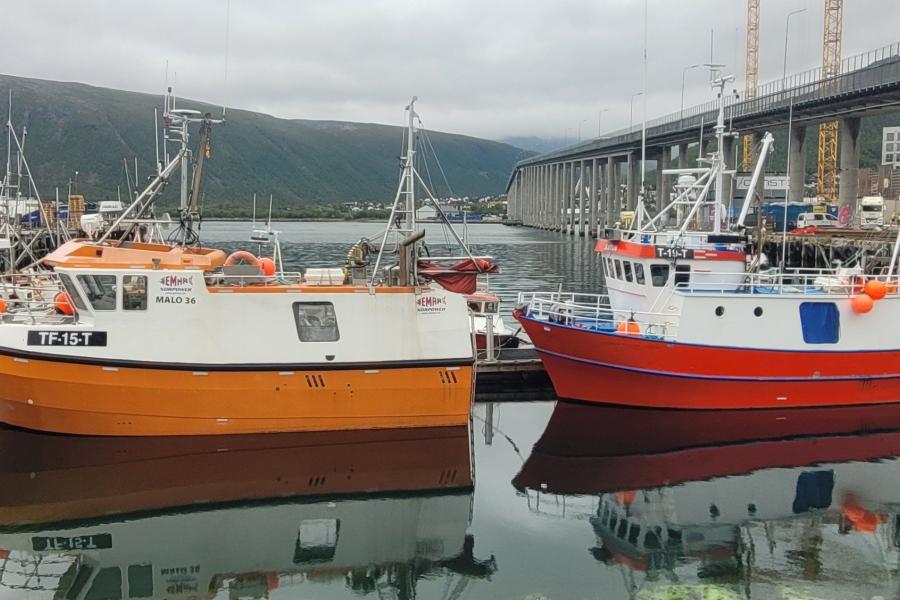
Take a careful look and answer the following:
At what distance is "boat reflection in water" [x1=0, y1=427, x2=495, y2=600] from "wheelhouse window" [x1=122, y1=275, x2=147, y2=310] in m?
2.41

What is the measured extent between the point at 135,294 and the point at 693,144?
6734cm

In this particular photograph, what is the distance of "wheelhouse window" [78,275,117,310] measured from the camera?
1287cm

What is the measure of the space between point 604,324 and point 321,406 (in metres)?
6.97

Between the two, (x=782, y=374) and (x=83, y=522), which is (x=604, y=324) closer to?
(x=782, y=374)

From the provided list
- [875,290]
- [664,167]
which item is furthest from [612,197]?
[875,290]

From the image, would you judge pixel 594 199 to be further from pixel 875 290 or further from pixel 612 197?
pixel 875 290

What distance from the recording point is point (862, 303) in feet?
52.9

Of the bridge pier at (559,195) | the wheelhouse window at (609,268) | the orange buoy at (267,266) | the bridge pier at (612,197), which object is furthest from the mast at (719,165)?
the bridge pier at (559,195)

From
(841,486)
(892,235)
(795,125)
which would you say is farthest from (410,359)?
(795,125)

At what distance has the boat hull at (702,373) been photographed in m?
16.0

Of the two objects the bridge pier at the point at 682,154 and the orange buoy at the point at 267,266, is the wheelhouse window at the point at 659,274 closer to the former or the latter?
the orange buoy at the point at 267,266

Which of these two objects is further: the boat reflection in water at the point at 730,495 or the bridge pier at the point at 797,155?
the bridge pier at the point at 797,155

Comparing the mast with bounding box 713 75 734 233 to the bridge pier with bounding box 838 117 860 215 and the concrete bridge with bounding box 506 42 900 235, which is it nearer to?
the concrete bridge with bounding box 506 42 900 235

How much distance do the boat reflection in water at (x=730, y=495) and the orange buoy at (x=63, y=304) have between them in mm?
8649
